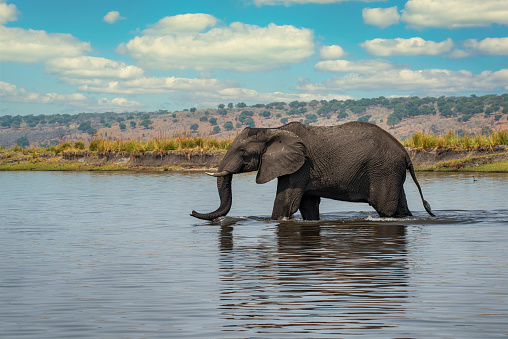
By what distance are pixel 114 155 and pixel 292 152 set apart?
3101cm

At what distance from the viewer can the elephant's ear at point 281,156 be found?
544 inches

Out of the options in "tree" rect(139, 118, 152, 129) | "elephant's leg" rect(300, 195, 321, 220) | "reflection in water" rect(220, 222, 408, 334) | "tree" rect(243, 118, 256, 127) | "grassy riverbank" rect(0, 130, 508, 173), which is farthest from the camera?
"tree" rect(139, 118, 152, 129)

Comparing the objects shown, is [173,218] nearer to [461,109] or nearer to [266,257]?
[266,257]

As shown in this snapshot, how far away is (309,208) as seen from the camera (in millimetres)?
14719

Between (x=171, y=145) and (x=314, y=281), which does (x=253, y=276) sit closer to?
(x=314, y=281)

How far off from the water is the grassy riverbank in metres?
19.6

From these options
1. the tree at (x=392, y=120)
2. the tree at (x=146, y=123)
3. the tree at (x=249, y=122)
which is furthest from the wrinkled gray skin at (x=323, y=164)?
the tree at (x=146, y=123)

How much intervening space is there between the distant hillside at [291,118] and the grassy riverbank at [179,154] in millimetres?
105982

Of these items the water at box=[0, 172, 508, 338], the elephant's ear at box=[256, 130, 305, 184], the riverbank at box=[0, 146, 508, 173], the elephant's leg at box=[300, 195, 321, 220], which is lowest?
the water at box=[0, 172, 508, 338]

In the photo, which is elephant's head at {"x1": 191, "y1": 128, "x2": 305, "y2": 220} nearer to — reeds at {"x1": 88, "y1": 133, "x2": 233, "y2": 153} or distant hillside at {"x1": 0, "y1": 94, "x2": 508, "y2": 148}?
reeds at {"x1": 88, "y1": 133, "x2": 233, "y2": 153}

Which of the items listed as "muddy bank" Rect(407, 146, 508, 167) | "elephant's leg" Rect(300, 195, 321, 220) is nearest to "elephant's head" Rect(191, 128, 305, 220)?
"elephant's leg" Rect(300, 195, 321, 220)

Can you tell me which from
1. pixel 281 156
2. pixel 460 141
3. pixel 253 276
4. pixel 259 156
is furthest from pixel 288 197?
pixel 460 141

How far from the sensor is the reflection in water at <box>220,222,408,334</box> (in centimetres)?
623

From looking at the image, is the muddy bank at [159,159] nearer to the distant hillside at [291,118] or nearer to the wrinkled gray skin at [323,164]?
the wrinkled gray skin at [323,164]
